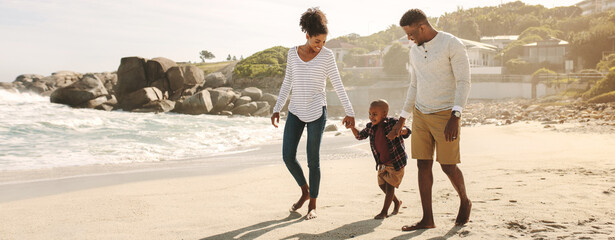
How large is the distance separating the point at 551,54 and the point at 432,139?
42.5 m

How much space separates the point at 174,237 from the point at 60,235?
3.25ft

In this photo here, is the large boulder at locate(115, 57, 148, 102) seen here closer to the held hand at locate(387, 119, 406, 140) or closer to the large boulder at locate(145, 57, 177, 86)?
the large boulder at locate(145, 57, 177, 86)

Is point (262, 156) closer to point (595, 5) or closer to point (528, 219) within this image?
point (528, 219)

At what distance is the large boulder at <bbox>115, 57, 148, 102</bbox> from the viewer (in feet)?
113

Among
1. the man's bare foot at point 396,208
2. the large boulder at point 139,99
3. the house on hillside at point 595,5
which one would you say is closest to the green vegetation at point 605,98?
the man's bare foot at point 396,208

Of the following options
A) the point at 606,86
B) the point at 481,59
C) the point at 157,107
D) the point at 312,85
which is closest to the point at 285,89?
the point at 312,85

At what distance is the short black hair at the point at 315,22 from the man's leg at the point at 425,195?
139cm

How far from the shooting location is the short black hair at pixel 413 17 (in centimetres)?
374

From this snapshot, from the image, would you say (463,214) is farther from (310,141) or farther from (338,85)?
(338,85)

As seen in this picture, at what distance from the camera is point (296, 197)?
5.54m

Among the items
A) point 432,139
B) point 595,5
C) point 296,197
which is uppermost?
point 595,5

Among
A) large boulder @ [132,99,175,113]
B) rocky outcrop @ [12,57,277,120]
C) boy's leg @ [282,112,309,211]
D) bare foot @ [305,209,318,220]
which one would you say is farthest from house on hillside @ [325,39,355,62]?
bare foot @ [305,209,318,220]

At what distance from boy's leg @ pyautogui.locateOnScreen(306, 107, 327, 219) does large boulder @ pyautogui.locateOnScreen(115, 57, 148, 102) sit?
3205 cm

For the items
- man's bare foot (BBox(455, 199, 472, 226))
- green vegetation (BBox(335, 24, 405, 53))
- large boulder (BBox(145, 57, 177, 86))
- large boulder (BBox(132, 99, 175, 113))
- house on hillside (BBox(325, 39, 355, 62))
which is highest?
green vegetation (BBox(335, 24, 405, 53))
